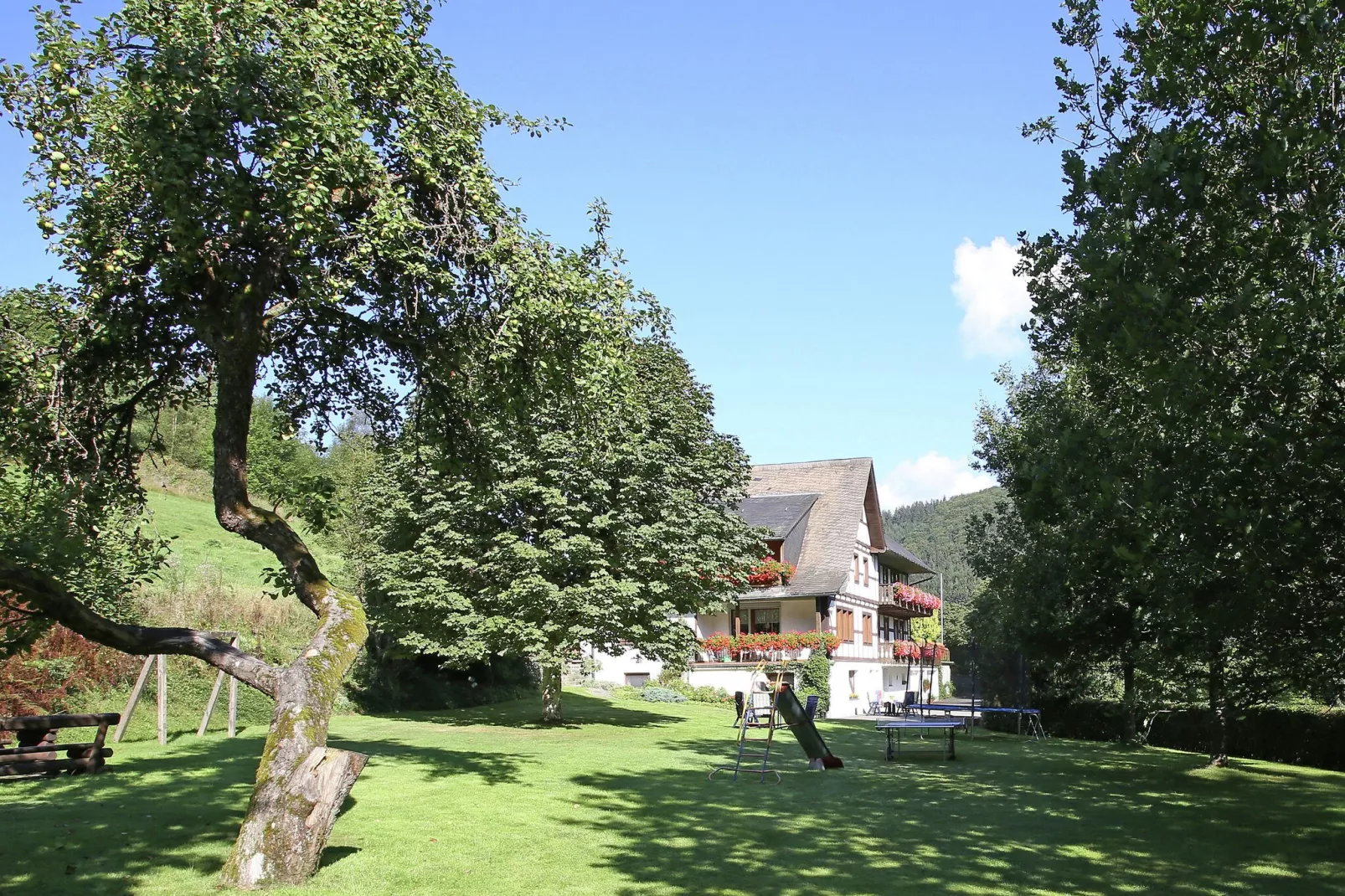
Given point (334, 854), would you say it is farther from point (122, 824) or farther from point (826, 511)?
point (826, 511)

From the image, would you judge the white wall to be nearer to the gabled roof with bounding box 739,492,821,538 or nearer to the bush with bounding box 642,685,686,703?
the bush with bounding box 642,685,686,703

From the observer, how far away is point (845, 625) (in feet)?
149

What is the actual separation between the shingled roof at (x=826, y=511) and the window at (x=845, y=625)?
213 cm

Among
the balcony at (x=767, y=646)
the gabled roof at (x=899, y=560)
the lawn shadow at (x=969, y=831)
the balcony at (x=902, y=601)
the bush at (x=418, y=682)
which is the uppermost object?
the gabled roof at (x=899, y=560)

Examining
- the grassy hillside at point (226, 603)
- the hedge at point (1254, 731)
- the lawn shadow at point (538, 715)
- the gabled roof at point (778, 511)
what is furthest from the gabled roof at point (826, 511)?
the grassy hillside at point (226, 603)

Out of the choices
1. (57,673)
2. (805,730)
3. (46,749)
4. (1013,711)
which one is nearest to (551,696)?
(805,730)

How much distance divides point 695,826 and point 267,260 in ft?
26.7

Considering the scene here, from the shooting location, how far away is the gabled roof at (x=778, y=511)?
46250mm

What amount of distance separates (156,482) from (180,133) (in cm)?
4091

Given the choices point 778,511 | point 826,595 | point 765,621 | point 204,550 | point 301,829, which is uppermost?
point 778,511

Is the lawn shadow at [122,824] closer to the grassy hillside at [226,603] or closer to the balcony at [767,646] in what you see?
the grassy hillside at [226,603]

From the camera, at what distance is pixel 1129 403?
11.2 m

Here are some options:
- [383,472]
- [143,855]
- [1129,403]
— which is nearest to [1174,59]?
[1129,403]

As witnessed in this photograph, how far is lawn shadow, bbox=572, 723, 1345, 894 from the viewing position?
9.34m
